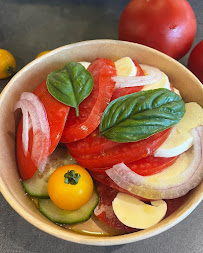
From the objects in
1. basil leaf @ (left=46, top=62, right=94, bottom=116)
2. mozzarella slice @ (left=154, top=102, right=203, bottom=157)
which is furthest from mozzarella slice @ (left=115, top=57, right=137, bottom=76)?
mozzarella slice @ (left=154, top=102, right=203, bottom=157)

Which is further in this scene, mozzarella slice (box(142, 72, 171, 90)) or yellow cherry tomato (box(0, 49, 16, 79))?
yellow cherry tomato (box(0, 49, 16, 79))

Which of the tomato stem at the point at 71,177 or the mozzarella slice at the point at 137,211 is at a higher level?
the tomato stem at the point at 71,177

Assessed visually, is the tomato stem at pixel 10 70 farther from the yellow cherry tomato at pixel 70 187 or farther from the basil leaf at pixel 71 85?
the yellow cherry tomato at pixel 70 187

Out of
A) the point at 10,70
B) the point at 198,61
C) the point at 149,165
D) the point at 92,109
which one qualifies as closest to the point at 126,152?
the point at 149,165

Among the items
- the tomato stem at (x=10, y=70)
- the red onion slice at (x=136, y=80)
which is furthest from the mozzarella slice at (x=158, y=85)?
the tomato stem at (x=10, y=70)

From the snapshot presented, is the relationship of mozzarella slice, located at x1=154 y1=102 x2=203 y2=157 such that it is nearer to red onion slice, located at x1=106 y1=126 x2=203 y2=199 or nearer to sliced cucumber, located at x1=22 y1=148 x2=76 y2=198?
red onion slice, located at x1=106 y1=126 x2=203 y2=199

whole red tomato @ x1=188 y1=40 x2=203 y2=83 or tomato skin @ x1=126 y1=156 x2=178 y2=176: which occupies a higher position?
whole red tomato @ x1=188 y1=40 x2=203 y2=83

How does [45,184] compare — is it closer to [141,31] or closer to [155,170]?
[155,170]
